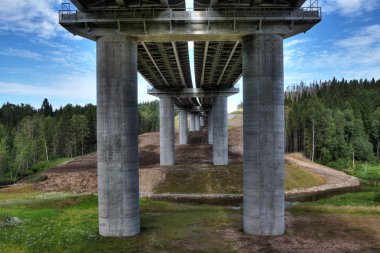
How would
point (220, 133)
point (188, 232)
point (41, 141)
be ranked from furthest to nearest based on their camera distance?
point (41, 141) < point (220, 133) < point (188, 232)

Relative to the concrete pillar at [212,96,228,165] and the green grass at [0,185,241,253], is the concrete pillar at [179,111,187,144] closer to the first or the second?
the concrete pillar at [212,96,228,165]

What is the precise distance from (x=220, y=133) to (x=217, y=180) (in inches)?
Answer: 621

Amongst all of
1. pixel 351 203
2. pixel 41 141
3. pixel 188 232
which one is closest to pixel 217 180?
pixel 351 203

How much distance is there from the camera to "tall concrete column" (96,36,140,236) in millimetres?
24359

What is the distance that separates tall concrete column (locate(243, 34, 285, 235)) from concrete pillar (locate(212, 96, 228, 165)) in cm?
4162

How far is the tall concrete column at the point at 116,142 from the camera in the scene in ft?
79.9

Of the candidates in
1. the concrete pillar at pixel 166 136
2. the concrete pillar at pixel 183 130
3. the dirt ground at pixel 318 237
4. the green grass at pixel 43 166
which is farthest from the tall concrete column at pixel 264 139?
the concrete pillar at pixel 183 130

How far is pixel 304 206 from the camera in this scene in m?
36.0

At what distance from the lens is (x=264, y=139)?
24.7 metres

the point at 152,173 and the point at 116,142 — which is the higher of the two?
the point at 116,142

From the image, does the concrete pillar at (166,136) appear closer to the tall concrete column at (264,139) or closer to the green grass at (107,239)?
the green grass at (107,239)

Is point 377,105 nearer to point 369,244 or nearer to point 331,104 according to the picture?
point 331,104

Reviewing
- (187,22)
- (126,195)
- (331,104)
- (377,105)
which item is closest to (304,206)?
(126,195)

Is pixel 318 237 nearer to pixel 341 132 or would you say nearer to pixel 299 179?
pixel 299 179
